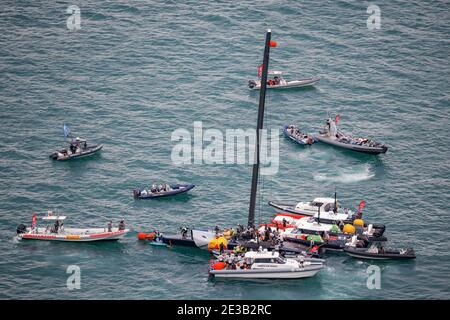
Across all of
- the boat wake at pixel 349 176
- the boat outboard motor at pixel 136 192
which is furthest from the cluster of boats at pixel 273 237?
the boat wake at pixel 349 176

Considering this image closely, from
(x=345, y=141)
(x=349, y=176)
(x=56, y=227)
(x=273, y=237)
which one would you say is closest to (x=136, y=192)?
(x=56, y=227)

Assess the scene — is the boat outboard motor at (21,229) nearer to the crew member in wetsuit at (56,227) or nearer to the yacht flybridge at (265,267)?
the crew member in wetsuit at (56,227)

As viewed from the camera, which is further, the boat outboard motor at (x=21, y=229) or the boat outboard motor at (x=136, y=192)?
the boat outboard motor at (x=136, y=192)

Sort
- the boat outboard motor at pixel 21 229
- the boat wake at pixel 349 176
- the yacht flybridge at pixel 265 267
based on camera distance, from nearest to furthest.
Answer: the yacht flybridge at pixel 265 267 < the boat outboard motor at pixel 21 229 < the boat wake at pixel 349 176

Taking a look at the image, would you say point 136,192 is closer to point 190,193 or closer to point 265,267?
point 190,193

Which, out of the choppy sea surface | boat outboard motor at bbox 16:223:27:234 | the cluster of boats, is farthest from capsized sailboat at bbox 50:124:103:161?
boat outboard motor at bbox 16:223:27:234

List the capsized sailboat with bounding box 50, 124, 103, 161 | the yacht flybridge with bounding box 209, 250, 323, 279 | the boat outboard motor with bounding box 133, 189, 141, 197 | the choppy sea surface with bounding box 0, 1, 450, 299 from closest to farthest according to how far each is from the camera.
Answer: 1. the choppy sea surface with bounding box 0, 1, 450, 299
2. the yacht flybridge with bounding box 209, 250, 323, 279
3. the boat outboard motor with bounding box 133, 189, 141, 197
4. the capsized sailboat with bounding box 50, 124, 103, 161

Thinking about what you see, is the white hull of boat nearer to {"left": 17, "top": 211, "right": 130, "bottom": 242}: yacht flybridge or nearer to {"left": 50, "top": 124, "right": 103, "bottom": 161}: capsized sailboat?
{"left": 17, "top": 211, "right": 130, "bottom": 242}: yacht flybridge
